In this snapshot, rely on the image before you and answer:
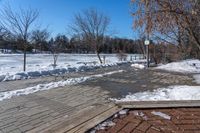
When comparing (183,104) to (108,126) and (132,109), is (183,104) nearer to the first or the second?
(132,109)

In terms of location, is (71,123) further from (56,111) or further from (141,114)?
(141,114)

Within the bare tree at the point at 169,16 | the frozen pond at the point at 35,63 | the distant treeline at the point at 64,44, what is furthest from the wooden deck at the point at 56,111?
the distant treeline at the point at 64,44

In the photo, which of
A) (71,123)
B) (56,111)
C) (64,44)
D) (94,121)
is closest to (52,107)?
(56,111)

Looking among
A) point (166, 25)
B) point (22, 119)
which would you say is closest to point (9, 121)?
point (22, 119)

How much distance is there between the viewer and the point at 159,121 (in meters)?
3.78

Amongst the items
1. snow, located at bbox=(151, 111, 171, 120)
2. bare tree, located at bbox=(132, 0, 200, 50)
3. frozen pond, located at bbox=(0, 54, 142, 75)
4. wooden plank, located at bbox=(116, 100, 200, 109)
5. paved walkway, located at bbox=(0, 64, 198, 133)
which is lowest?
paved walkway, located at bbox=(0, 64, 198, 133)

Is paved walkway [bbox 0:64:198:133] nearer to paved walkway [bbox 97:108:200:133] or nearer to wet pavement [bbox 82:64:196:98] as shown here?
wet pavement [bbox 82:64:196:98]

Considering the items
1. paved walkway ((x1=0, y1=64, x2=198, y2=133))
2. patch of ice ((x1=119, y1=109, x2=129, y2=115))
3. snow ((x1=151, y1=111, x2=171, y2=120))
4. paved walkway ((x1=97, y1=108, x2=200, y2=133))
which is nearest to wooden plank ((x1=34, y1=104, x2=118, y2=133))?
paved walkway ((x1=0, y1=64, x2=198, y2=133))

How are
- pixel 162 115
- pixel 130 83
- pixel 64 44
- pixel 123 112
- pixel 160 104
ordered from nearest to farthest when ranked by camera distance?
1. pixel 162 115
2. pixel 123 112
3. pixel 160 104
4. pixel 130 83
5. pixel 64 44

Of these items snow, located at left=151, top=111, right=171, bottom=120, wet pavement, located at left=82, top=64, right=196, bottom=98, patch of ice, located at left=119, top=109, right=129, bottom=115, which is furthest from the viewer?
wet pavement, located at left=82, top=64, right=196, bottom=98

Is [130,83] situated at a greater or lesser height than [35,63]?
lesser

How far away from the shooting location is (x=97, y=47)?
77.6ft

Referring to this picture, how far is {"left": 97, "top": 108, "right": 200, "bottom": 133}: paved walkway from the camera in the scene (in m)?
3.39

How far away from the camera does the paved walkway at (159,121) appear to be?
11.1ft
